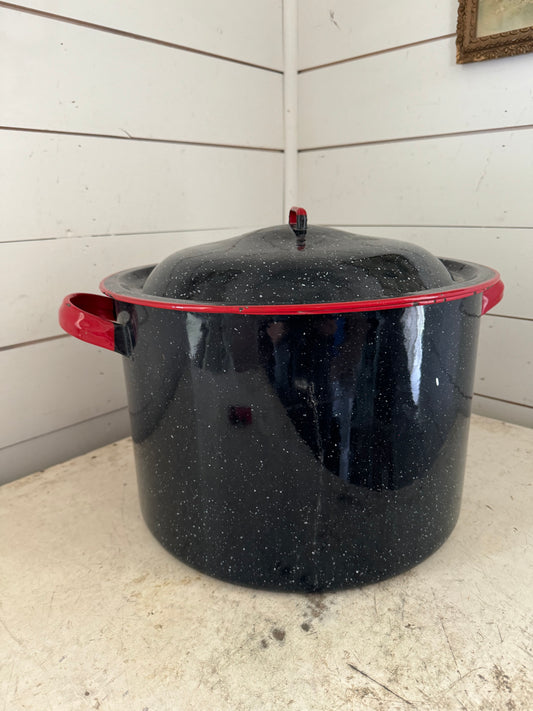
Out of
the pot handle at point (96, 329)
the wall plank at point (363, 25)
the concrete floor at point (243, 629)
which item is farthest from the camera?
the wall plank at point (363, 25)

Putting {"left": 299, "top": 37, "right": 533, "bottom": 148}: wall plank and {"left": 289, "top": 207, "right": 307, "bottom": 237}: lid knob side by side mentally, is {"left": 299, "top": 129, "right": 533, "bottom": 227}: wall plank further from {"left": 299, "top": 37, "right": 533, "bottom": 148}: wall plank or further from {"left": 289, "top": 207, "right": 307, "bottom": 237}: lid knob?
{"left": 289, "top": 207, "right": 307, "bottom": 237}: lid knob

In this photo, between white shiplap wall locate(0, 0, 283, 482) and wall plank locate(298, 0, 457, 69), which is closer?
white shiplap wall locate(0, 0, 283, 482)

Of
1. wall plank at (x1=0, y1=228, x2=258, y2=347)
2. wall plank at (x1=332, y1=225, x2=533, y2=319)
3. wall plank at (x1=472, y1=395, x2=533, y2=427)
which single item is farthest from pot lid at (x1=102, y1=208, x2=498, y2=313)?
wall plank at (x1=472, y1=395, x2=533, y2=427)

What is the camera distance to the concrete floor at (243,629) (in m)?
0.49

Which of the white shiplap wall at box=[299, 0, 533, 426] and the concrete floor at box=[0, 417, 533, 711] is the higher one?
the white shiplap wall at box=[299, 0, 533, 426]

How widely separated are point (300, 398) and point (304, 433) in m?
0.04

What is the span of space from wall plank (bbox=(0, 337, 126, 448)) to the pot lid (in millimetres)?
320

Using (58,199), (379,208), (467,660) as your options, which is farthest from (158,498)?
(379,208)

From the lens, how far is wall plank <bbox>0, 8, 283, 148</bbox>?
2.71ft

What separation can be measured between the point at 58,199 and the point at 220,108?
1.35ft

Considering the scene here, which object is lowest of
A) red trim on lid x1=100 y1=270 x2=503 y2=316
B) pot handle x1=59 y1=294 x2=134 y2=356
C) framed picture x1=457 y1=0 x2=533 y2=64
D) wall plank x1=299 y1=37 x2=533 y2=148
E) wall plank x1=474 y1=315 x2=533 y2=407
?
wall plank x1=474 y1=315 x2=533 y2=407

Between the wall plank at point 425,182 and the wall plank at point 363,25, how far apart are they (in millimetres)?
195

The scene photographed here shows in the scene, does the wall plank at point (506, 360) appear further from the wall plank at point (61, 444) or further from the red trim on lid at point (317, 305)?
the wall plank at point (61, 444)

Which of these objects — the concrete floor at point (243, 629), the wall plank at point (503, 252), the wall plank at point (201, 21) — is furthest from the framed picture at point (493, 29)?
the concrete floor at point (243, 629)
